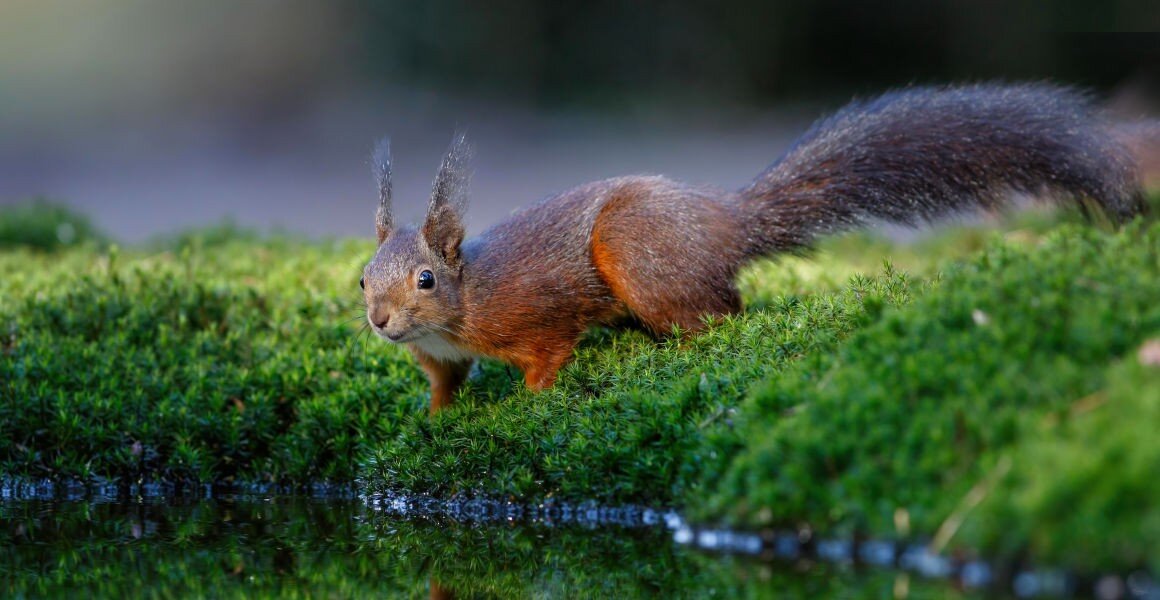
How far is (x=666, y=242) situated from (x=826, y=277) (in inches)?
85.6

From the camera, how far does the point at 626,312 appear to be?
21.1 feet

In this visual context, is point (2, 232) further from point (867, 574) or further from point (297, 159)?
point (867, 574)

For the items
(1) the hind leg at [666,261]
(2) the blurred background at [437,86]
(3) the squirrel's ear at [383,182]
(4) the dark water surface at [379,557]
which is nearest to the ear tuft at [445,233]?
(3) the squirrel's ear at [383,182]

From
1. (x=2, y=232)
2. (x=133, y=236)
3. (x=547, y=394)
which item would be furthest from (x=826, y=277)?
(x=133, y=236)

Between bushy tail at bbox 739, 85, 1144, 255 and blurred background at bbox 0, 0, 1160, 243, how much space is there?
26.1 feet

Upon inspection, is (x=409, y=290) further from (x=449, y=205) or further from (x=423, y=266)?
(x=449, y=205)

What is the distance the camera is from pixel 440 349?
6.27m

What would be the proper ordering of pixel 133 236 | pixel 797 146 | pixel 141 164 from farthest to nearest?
1. pixel 141 164
2. pixel 133 236
3. pixel 797 146

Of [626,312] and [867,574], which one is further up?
[626,312]

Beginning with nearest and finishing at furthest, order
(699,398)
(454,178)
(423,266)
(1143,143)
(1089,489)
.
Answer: (1089,489), (699,398), (1143,143), (423,266), (454,178)

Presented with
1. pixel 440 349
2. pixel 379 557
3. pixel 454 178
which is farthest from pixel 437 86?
pixel 379 557

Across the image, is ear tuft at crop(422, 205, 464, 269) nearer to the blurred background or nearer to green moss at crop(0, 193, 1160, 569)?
green moss at crop(0, 193, 1160, 569)

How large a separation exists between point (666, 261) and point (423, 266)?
1188 millimetres

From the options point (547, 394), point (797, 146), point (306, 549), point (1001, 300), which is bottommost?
point (306, 549)
